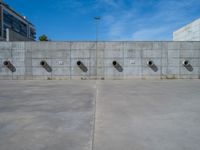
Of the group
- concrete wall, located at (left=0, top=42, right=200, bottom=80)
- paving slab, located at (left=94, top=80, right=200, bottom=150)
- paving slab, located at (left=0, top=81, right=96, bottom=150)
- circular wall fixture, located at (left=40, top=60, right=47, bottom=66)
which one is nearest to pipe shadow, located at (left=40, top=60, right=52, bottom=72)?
circular wall fixture, located at (left=40, top=60, right=47, bottom=66)

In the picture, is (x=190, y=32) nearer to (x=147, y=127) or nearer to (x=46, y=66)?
(x=46, y=66)

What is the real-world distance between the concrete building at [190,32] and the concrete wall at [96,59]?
4.14m

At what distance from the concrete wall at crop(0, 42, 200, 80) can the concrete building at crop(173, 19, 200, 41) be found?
4.14 meters

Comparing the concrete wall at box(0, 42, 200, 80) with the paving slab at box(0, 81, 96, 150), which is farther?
the concrete wall at box(0, 42, 200, 80)

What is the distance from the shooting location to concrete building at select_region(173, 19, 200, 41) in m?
14.5

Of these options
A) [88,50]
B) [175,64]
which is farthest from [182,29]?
[88,50]

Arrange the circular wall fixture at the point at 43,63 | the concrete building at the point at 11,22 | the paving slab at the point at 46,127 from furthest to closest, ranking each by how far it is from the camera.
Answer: the concrete building at the point at 11,22 → the circular wall fixture at the point at 43,63 → the paving slab at the point at 46,127

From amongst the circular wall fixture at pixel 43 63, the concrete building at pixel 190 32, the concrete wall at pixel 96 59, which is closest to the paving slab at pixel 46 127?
the concrete wall at pixel 96 59

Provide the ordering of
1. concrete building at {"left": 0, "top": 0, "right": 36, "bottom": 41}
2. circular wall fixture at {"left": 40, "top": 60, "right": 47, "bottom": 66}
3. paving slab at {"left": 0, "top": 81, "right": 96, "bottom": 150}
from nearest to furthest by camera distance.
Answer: paving slab at {"left": 0, "top": 81, "right": 96, "bottom": 150}
circular wall fixture at {"left": 40, "top": 60, "right": 47, "bottom": 66}
concrete building at {"left": 0, "top": 0, "right": 36, "bottom": 41}

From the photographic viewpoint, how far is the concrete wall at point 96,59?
1119cm

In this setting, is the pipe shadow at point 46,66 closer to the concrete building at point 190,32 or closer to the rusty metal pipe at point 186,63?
the rusty metal pipe at point 186,63

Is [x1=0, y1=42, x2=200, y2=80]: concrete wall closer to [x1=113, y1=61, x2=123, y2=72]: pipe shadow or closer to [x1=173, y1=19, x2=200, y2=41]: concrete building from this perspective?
[x1=113, y1=61, x2=123, y2=72]: pipe shadow

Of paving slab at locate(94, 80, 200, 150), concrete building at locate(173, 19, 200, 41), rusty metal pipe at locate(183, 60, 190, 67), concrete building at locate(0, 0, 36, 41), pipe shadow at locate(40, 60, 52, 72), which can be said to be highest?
concrete building at locate(0, 0, 36, 41)

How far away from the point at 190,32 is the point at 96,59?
34.6ft
